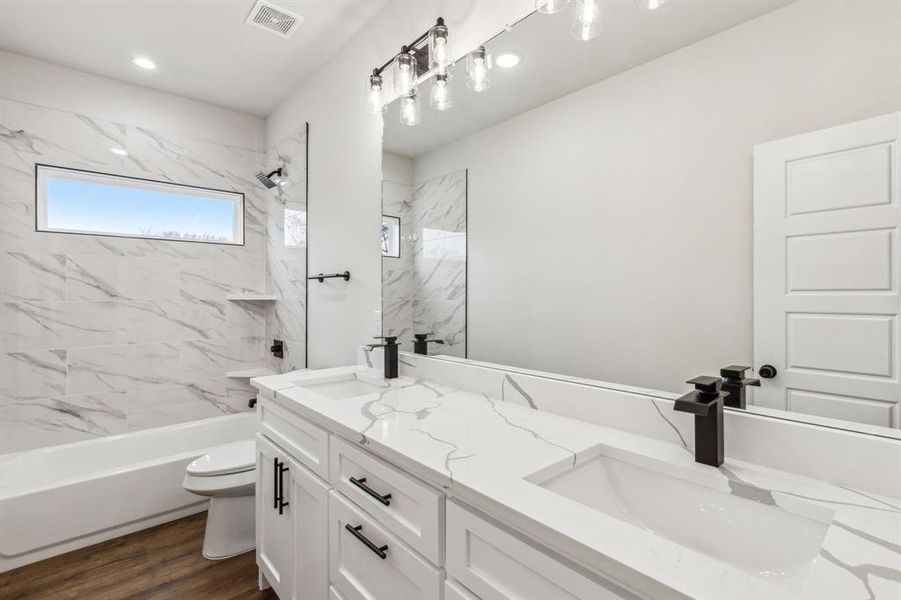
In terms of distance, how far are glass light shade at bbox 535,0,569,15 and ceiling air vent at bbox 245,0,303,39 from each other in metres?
1.39

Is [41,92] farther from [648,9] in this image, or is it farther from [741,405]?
[741,405]

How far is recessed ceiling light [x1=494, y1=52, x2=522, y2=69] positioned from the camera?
145cm

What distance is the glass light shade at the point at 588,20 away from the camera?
1.22 m

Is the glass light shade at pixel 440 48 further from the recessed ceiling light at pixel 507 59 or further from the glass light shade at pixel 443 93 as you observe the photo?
the recessed ceiling light at pixel 507 59

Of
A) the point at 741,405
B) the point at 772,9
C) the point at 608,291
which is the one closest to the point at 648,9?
the point at 772,9

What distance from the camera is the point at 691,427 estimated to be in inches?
39.6

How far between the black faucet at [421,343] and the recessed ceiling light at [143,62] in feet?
7.69

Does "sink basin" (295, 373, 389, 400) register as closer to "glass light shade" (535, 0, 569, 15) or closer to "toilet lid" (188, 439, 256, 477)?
"toilet lid" (188, 439, 256, 477)

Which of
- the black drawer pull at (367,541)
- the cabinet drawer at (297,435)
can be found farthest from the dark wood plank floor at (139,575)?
the black drawer pull at (367,541)

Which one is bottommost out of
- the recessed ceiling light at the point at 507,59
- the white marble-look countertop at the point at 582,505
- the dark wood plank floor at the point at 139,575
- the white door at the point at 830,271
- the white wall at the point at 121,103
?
the dark wood plank floor at the point at 139,575

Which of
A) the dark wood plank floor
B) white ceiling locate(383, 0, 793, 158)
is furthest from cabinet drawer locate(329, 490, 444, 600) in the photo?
white ceiling locate(383, 0, 793, 158)

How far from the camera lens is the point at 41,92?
2.55 metres

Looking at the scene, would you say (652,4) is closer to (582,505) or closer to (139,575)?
(582,505)

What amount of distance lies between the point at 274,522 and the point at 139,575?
94cm
